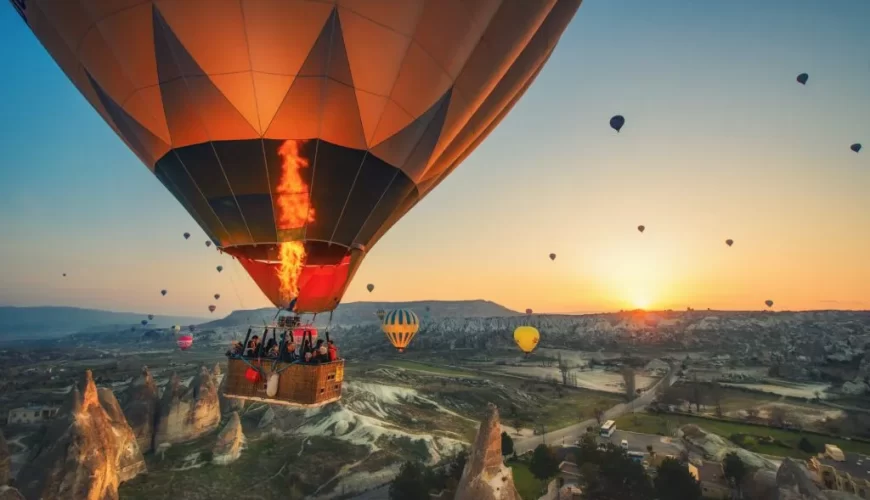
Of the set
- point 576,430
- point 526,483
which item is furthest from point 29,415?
point 576,430

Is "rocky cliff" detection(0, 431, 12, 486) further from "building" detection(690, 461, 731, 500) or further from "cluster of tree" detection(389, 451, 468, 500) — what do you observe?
"building" detection(690, 461, 731, 500)

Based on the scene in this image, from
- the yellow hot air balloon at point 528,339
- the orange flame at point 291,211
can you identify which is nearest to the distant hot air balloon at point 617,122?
the orange flame at point 291,211

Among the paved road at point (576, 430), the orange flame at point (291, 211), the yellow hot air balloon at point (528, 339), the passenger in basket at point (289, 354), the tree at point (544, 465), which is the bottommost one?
the paved road at point (576, 430)

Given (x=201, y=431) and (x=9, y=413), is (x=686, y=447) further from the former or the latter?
(x=9, y=413)

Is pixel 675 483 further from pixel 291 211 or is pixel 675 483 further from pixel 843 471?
pixel 291 211

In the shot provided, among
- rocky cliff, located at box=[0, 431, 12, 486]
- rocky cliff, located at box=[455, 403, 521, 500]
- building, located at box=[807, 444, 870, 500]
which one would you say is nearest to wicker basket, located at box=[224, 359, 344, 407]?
rocky cliff, located at box=[455, 403, 521, 500]

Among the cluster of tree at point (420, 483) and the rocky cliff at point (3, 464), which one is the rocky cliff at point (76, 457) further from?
the cluster of tree at point (420, 483)
